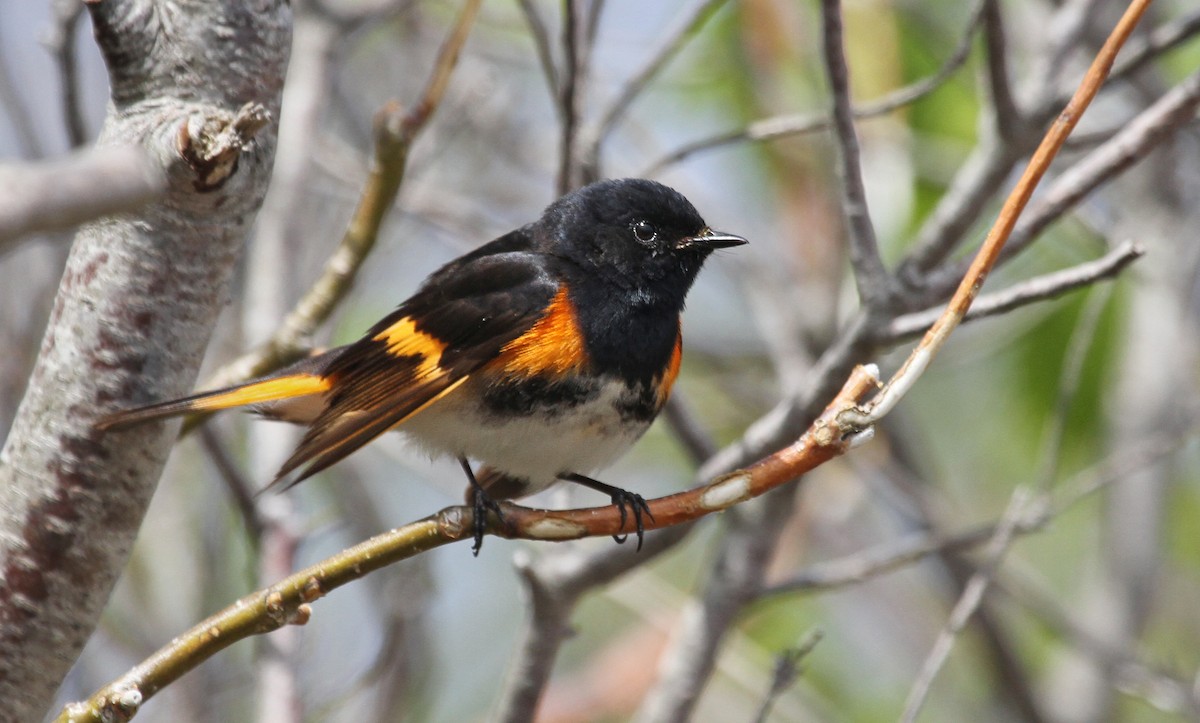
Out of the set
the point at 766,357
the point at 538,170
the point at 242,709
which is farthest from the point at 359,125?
the point at 242,709

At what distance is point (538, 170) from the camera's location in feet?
14.4

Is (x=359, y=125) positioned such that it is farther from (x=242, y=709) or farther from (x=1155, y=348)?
(x=1155, y=348)

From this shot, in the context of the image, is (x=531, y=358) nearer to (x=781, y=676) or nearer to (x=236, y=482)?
(x=781, y=676)

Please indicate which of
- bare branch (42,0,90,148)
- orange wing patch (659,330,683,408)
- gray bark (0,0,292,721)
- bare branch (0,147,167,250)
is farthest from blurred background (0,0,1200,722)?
bare branch (0,147,167,250)

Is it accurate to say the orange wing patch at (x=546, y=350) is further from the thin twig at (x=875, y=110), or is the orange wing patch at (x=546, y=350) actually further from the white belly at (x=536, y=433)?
the thin twig at (x=875, y=110)

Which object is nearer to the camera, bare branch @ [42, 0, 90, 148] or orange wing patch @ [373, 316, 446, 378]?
orange wing patch @ [373, 316, 446, 378]

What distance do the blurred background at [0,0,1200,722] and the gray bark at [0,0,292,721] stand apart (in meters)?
0.85

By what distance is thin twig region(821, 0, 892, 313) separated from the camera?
2.13 m

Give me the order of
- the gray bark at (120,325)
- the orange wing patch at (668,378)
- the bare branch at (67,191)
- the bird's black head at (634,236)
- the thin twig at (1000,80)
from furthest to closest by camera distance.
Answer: the bird's black head at (634,236) < the orange wing patch at (668,378) < the thin twig at (1000,80) < the gray bark at (120,325) < the bare branch at (67,191)

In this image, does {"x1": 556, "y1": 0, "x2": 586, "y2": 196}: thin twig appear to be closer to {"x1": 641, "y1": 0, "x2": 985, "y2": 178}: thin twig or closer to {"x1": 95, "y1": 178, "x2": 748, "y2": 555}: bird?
{"x1": 95, "y1": 178, "x2": 748, "y2": 555}: bird

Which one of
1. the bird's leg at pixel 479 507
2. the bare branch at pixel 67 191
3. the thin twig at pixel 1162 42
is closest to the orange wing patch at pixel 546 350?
the bird's leg at pixel 479 507

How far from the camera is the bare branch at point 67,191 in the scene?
734 mm

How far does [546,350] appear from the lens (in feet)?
A: 7.52

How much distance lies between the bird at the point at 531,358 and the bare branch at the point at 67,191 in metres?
1.25
